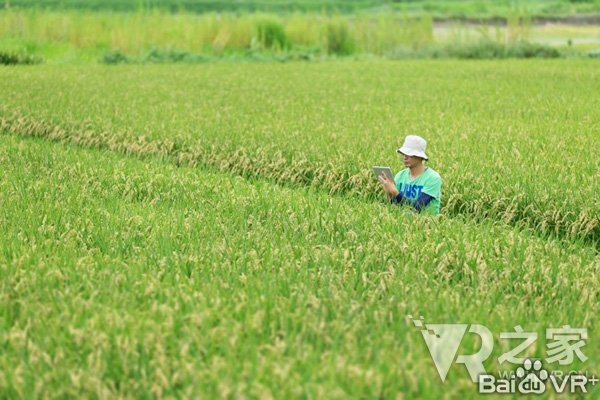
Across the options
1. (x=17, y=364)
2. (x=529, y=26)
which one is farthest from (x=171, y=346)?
(x=529, y=26)

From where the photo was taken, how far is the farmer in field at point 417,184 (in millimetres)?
6219

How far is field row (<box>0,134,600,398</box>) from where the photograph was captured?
3295mm

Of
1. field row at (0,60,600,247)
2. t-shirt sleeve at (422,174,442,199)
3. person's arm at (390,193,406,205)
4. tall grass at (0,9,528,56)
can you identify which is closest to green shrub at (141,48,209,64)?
tall grass at (0,9,528,56)

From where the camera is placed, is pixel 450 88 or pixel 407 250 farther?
pixel 450 88

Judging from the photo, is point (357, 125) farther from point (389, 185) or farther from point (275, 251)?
point (275, 251)

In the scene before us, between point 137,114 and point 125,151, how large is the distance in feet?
6.05

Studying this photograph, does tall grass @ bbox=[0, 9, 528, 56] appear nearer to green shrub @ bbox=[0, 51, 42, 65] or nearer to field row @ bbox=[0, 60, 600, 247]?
green shrub @ bbox=[0, 51, 42, 65]

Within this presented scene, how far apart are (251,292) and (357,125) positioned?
6.73 m

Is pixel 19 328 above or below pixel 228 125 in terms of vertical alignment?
above

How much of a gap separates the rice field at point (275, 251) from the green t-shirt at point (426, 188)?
0.22m

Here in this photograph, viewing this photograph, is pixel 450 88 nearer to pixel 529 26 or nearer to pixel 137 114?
pixel 137 114

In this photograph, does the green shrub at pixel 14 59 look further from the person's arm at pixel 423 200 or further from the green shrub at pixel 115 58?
the person's arm at pixel 423 200

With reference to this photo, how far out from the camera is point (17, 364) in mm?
3545

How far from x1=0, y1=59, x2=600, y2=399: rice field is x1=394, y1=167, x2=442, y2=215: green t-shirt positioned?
223mm
